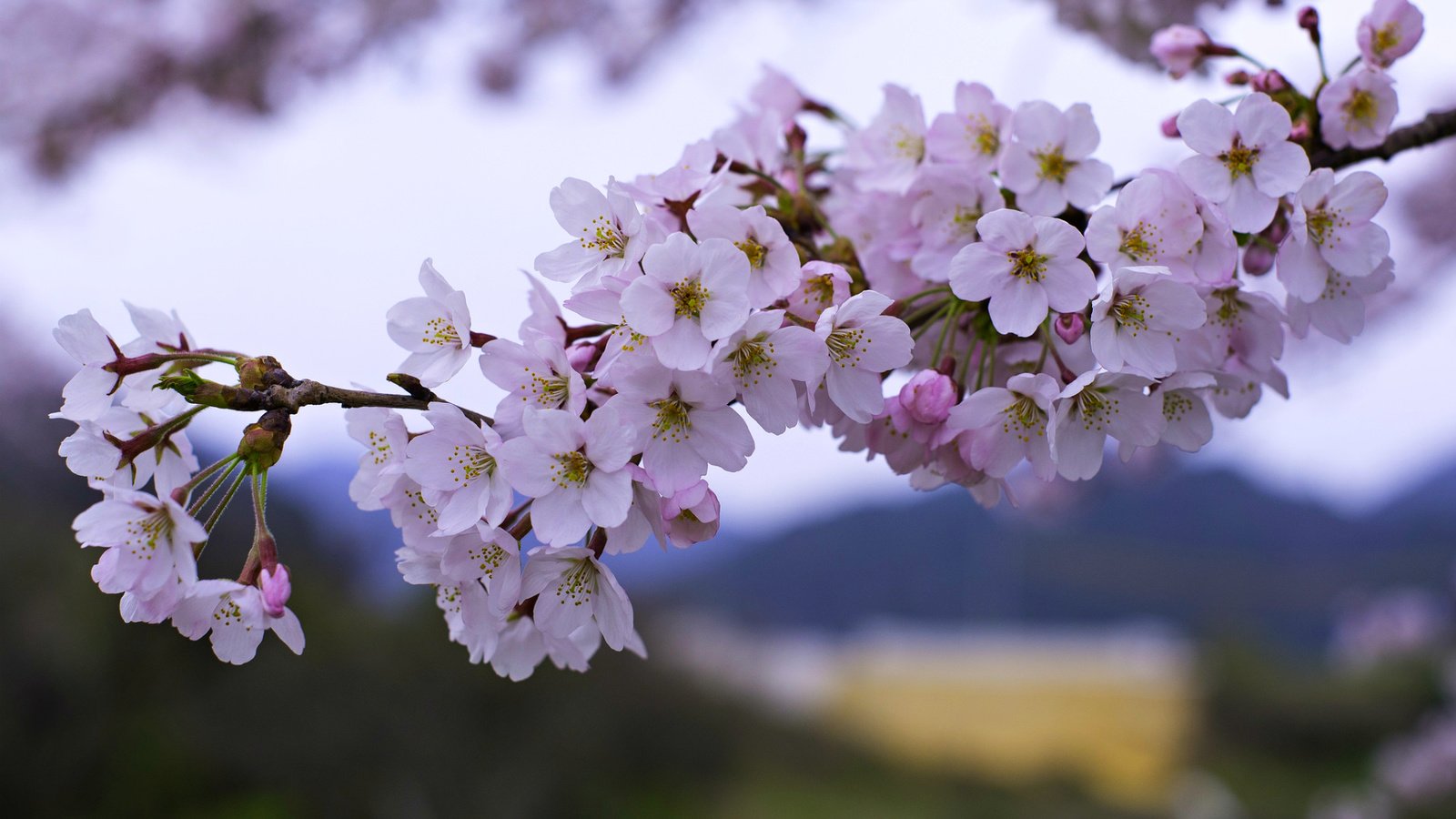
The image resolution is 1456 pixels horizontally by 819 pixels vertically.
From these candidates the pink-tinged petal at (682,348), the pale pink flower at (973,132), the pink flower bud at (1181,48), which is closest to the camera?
the pink-tinged petal at (682,348)

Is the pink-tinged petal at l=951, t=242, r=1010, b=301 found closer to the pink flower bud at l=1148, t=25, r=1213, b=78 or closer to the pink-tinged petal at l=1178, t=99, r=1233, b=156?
the pink-tinged petal at l=1178, t=99, r=1233, b=156

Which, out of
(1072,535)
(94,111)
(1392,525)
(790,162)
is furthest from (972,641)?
(790,162)

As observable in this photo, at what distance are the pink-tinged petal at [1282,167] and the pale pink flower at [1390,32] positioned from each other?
183mm

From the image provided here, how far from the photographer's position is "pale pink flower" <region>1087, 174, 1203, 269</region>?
2.05 feet

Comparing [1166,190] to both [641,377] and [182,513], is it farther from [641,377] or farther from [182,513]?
[182,513]

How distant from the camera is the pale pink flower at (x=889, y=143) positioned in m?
0.78

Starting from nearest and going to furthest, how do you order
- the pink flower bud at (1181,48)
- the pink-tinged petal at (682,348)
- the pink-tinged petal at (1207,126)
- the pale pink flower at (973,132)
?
the pink-tinged petal at (682,348) < the pink-tinged petal at (1207,126) < the pale pink flower at (973,132) < the pink flower bud at (1181,48)

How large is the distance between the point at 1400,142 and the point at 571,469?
68 centimetres

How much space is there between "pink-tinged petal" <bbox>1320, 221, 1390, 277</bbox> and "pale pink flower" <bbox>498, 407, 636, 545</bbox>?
488 mm

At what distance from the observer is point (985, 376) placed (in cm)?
70

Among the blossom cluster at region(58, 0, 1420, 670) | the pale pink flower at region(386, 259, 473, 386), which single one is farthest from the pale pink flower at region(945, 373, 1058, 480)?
the pale pink flower at region(386, 259, 473, 386)

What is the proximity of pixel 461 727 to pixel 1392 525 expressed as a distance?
8.43 metres

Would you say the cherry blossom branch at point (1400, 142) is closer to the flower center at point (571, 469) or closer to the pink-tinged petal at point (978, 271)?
the pink-tinged petal at point (978, 271)

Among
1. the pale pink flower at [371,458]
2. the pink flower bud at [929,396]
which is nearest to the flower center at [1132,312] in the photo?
the pink flower bud at [929,396]
